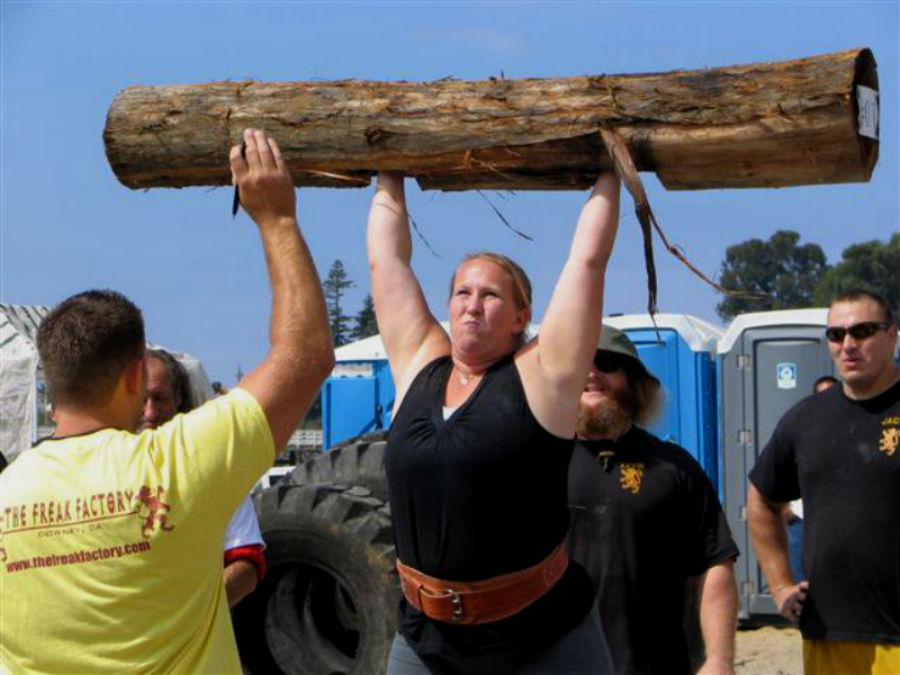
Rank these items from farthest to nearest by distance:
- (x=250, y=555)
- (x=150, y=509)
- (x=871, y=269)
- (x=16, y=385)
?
(x=871, y=269), (x=16, y=385), (x=250, y=555), (x=150, y=509)

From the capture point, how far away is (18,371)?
15438 millimetres

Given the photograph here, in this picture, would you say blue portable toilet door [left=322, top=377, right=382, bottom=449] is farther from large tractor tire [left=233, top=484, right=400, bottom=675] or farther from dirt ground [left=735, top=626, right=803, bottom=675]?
large tractor tire [left=233, top=484, right=400, bottom=675]

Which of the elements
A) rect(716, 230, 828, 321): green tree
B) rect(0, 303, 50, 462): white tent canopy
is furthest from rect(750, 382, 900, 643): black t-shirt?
rect(716, 230, 828, 321): green tree

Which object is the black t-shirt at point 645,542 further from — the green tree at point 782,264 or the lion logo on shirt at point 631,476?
the green tree at point 782,264

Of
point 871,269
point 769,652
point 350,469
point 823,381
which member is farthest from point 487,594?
point 871,269

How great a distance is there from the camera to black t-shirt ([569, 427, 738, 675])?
4.59 meters

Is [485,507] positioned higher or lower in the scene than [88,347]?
lower

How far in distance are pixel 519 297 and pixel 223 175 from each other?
979 millimetres

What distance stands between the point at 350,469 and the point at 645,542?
14.9 feet

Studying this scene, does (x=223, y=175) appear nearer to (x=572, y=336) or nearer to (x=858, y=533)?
(x=572, y=336)

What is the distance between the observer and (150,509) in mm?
2754

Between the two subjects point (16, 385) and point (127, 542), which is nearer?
point (127, 542)

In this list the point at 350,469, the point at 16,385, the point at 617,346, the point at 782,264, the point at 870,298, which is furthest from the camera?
the point at 782,264

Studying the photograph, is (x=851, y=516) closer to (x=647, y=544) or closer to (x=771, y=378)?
(x=647, y=544)
